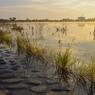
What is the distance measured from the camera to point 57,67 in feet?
17.0

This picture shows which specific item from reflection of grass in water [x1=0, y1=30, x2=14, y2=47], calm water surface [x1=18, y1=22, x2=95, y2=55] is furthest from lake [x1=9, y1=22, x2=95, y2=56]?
reflection of grass in water [x1=0, y1=30, x2=14, y2=47]

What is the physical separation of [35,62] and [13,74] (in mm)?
1602

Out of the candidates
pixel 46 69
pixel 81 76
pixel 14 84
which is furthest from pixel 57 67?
pixel 14 84

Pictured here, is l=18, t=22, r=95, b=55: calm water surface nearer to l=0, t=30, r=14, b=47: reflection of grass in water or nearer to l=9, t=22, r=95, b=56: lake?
l=9, t=22, r=95, b=56: lake

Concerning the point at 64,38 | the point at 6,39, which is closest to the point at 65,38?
the point at 64,38

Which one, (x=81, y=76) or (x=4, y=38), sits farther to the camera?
(x=4, y=38)

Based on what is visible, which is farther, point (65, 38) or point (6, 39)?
point (65, 38)

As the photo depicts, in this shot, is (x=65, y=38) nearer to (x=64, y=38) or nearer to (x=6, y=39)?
(x=64, y=38)

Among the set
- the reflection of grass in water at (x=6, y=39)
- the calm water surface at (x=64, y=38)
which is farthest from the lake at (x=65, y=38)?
the reflection of grass in water at (x=6, y=39)

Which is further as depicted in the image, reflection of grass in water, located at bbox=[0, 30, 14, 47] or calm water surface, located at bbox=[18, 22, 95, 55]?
reflection of grass in water, located at bbox=[0, 30, 14, 47]

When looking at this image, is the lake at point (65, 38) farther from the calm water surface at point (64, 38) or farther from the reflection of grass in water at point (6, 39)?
the reflection of grass in water at point (6, 39)

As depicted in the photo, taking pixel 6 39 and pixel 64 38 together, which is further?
pixel 64 38

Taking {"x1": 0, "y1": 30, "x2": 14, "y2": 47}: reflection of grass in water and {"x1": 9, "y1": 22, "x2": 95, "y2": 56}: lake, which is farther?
{"x1": 0, "y1": 30, "x2": 14, "y2": 47}: reflection of grass in water

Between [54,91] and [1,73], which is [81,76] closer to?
[54,91]
